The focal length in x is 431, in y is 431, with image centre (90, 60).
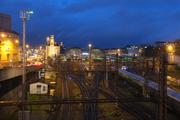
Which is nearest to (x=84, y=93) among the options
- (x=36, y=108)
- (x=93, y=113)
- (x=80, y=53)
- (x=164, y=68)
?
(x=36, y=108)

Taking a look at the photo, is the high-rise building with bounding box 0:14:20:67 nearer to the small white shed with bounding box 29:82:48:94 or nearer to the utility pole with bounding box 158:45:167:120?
the small white shed with bounding box 29:82:48:94

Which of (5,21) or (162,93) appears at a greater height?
(5,21)

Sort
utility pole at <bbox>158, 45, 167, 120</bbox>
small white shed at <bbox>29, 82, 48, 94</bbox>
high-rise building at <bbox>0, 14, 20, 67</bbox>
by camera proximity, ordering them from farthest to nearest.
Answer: high-rise building at <bbox>0, 14, 20, 67</bbox>, small white shed at <bbox>29, 82, 48, 94</bbox>, utility pole at <bbox>158, 45, 167, 120</bbox>

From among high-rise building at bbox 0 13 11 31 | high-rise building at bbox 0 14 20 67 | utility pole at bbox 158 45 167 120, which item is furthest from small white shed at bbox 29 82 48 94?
high-rise building at bbox 0 13 11 31

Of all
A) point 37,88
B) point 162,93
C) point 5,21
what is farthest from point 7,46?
point 162,93

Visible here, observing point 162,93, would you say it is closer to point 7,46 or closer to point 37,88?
point 37,88

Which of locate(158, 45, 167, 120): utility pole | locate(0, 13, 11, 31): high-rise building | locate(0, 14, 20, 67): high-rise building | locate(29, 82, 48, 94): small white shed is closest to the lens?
locate(158, 45, 167, 120): utility pole

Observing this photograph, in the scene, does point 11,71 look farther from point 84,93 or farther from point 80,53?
point 80,53

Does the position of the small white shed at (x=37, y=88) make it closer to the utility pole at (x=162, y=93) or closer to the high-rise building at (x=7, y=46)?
the high-rise building at (x=7, y=46)

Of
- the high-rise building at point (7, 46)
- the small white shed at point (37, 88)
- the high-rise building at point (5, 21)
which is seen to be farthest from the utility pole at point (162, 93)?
the high-rise building at point (5, 21)

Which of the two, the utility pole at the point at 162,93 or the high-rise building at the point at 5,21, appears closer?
the utility pole at the point at 162,93

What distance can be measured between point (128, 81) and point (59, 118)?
26840mm

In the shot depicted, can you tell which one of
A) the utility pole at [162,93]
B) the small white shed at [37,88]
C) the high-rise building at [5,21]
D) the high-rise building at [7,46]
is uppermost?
the high-rise building at [5,21]

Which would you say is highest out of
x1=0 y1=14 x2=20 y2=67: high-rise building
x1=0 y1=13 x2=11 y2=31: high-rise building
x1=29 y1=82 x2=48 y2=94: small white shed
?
x1=0 y1=13 x2=11 y2=31: high-rise building
